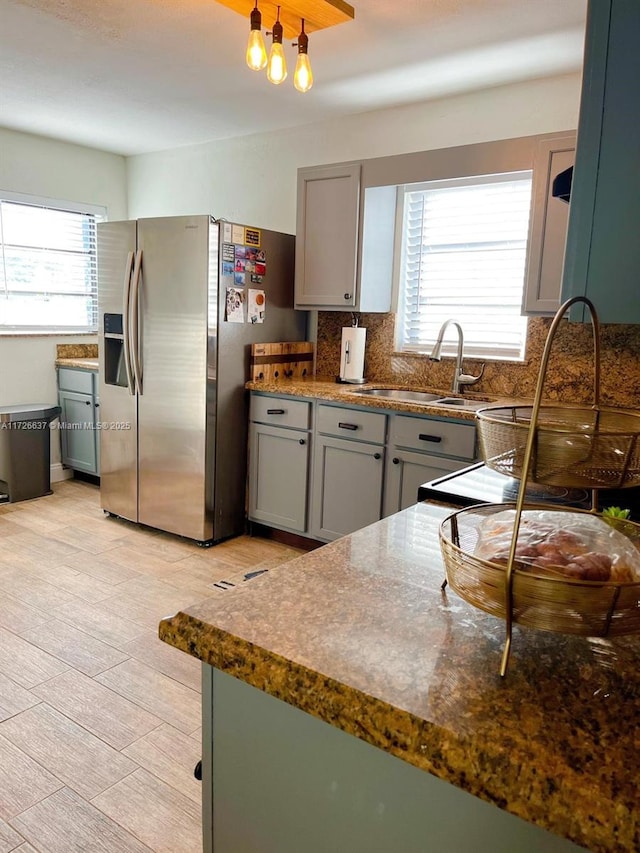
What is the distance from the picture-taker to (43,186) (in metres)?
4.50

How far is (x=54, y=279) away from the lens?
4.63 meters

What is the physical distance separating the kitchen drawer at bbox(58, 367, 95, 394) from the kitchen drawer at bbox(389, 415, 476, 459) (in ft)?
8.29

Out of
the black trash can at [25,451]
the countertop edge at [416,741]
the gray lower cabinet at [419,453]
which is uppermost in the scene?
the countertop edge at [416,741]

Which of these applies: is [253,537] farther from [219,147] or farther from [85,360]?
[219,147]

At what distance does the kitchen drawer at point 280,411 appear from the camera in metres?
3.39

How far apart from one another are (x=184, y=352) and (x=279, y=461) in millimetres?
824

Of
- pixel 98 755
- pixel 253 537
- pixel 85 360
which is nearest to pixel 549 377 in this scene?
pixel 253 537

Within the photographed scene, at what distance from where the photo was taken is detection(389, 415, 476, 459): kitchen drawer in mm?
2803

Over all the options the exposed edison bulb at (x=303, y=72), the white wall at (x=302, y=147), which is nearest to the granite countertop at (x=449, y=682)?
the exposed edison bulb at (x=303, y=72)

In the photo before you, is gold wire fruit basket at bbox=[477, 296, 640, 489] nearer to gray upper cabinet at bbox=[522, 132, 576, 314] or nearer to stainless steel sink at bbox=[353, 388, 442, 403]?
gray upper cabinet at bbox=[522, 132, 576, 314]

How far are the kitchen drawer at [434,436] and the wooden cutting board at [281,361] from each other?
1.01 meters

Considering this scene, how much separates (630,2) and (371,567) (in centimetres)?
121

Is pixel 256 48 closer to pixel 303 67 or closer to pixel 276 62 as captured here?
pixel 276 62

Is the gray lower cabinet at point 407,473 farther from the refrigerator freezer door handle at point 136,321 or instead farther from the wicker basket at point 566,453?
the wicker basket at point 566,453
